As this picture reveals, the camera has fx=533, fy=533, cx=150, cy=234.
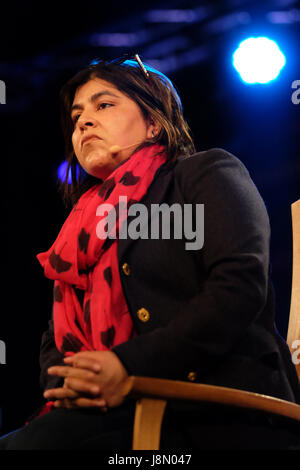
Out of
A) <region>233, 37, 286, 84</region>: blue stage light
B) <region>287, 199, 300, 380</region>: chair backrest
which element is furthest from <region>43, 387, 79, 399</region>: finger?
<region>233, 37, 286, 84</region>: blue stage light

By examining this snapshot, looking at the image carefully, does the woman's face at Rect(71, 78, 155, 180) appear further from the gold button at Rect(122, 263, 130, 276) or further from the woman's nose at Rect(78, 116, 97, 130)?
the gold button at Rect(122, 263, 130, 276)

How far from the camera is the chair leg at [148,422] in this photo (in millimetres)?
974

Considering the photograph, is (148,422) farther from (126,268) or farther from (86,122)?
(86,122)

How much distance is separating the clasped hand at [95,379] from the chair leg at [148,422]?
0.04 m

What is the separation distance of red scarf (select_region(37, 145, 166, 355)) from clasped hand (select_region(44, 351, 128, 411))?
207 millimetres

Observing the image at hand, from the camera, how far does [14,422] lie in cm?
311

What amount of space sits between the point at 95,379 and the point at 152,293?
29 cm

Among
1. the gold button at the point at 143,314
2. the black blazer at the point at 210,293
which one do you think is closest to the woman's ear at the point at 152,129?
the black blazer at the point at 210,293

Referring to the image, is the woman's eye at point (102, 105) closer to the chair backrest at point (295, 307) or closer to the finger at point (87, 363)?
the chair backrest at point (295, 307)

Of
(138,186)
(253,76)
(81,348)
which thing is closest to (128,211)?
(138,186)

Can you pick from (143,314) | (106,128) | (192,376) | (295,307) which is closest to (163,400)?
(192,376)

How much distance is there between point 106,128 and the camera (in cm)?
157

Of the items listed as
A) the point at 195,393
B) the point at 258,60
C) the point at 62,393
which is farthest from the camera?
the point at 258,60

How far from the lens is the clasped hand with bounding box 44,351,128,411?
1007 mm
